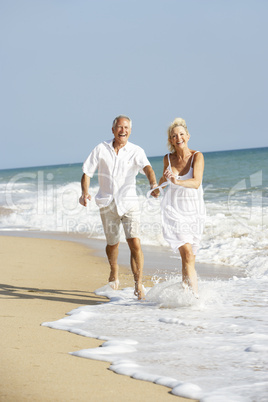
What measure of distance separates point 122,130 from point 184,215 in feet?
3.93

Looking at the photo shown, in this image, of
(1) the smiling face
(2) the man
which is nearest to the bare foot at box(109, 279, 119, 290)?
(2) the man

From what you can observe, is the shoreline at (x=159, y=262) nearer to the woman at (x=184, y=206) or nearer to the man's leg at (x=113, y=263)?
the man's leg at (x=113, y=263)

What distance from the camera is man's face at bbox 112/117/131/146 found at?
566 centimetres

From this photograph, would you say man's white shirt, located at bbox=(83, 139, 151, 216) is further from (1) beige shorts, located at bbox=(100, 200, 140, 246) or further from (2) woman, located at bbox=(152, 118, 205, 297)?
(2) woman, located at bbox=(152, 118, 205, 297)

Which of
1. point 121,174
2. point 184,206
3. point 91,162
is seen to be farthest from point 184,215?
point 91,162

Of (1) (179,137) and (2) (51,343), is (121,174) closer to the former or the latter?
(1) (179,137)

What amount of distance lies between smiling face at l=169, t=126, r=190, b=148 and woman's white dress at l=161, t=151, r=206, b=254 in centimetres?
22

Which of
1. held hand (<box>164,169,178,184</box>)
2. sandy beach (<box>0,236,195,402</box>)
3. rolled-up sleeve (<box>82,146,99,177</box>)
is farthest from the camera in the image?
rolled-up sleeve (<box>82,146,99,177</box>)

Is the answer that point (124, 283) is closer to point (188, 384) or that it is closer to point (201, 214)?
→ point (201, 214)

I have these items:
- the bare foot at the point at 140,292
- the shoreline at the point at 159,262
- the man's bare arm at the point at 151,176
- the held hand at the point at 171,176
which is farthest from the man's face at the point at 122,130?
the shoreline at the point at 159,262

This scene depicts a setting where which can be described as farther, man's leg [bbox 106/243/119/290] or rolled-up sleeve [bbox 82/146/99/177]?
man's leg [bbox 106/243/119/290]

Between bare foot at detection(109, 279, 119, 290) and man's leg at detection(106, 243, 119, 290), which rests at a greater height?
man's leg at detection(106, 243, 119, 290)

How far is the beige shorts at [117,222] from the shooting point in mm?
5816

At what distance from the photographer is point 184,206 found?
16.8 ft
